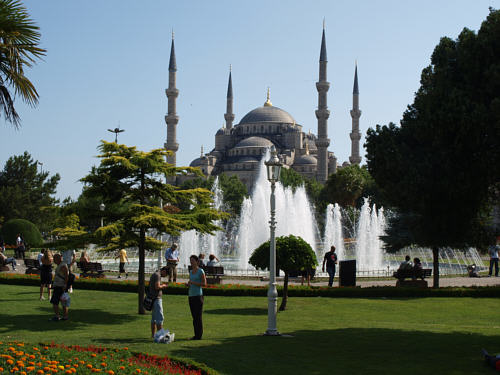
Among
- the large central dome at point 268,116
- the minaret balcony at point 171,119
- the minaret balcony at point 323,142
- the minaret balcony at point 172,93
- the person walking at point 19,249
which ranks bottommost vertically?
the person walking at point 19,249

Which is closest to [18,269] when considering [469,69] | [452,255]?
[469,69]

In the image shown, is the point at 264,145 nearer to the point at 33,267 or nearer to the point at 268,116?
the point at 268,116

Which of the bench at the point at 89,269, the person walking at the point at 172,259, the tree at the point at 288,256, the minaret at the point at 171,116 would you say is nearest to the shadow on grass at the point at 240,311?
the tree at the point at 288,256

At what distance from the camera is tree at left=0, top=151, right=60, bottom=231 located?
127ft

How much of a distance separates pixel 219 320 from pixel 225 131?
320 feet

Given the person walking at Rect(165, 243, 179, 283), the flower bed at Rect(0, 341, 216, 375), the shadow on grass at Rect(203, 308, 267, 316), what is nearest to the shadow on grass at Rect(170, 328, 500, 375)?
the flower bed at Rect(0, 341, 216, 375)

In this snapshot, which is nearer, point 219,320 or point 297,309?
point 219,320

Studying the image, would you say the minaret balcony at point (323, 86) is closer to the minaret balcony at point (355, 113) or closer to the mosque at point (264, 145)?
the mosque at point (264, 145)

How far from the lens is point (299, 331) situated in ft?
34.3

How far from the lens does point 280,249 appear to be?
1291 cm

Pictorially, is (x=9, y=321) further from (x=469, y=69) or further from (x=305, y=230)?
(x=305, y=230)

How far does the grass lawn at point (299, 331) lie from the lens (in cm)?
782

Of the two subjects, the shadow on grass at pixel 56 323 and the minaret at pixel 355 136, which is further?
the minaret at pixel 355 136

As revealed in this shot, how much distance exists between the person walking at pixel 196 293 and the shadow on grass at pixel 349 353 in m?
0.41
